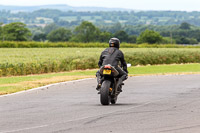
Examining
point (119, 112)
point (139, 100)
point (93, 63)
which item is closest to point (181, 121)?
point (119, 112)

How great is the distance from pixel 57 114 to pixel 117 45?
3331mm

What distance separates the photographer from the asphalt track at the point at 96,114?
29.2 feet

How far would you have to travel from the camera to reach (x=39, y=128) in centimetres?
894

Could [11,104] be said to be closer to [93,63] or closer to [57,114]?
[57,114]

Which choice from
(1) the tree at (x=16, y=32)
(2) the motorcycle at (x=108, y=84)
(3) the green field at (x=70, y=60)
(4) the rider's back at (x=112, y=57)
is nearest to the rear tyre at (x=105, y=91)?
(2) the motorcycle at (x=108, y=84)

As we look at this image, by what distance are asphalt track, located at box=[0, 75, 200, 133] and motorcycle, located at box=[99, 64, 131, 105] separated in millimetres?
301

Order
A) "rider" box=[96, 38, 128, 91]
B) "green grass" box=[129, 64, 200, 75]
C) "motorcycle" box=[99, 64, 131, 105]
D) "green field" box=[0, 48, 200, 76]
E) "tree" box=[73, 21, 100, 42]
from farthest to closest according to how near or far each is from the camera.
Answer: "tree" box=[73, 21, 100, 42]
"green grass" box=[129, 64, 200, 75]
"green field" box=[0, 48, 200, 76]
"rider" box=[96, 38, 128, 91]
"motorcycle" box=[99, 64, 131, 105]

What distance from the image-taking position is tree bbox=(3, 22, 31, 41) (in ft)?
503

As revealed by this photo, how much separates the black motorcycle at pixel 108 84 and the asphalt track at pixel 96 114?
0.98 feet

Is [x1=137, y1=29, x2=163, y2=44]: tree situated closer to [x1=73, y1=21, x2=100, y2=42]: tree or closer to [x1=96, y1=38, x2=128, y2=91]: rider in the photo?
[x1=73, y1=21, x2=100, y2=42]: tree

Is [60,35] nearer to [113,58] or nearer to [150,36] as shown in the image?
[150,36]

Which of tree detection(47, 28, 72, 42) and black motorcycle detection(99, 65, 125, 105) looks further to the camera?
tree detection(47, 28, 72, 42)

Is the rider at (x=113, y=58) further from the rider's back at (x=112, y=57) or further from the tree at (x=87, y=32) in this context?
the tree at (x=87, y=32)

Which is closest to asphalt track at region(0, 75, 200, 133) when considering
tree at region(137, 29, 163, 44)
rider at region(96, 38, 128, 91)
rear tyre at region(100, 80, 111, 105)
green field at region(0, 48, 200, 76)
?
rear tyre at region(100, 80, 111, 105)
